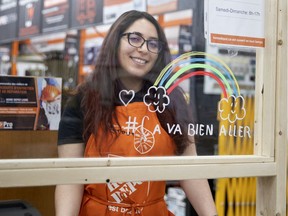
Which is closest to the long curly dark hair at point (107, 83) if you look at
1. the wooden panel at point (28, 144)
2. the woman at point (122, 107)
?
the woman at point (122, 107)

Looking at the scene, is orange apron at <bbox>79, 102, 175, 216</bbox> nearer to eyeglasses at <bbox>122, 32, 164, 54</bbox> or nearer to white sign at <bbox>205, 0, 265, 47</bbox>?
eyeglasses at <bbox>122, 32, 164, 54</bbox>

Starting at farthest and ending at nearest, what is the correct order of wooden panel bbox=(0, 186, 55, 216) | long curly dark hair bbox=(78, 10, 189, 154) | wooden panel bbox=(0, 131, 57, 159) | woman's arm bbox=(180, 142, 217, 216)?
woman's arm bbox=(180, 142, 217, 216) → wooden panel bbox=(0, 186, 55, 216) → long curly dark hair bbox=(78, 10, 189, 154) → wooden panel bbox=(0, 131, 57, 159)

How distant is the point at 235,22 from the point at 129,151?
685 mm

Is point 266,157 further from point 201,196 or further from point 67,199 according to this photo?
point 67,199

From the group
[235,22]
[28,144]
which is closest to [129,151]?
[28,144]

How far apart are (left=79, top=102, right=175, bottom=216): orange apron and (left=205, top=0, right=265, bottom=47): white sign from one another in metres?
0.43

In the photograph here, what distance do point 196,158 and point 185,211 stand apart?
3.00 feet

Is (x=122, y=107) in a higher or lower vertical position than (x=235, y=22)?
lower

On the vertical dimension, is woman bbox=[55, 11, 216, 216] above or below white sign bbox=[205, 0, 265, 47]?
below

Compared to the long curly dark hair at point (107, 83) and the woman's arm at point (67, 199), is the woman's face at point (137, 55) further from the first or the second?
the woman's arm at point (67, 199)

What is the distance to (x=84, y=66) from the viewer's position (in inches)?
67.7

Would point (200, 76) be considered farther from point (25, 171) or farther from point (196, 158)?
point (25, 171)

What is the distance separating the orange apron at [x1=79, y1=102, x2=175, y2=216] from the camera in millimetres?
1620

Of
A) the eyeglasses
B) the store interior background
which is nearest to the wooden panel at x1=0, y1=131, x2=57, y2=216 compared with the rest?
the store interior background
